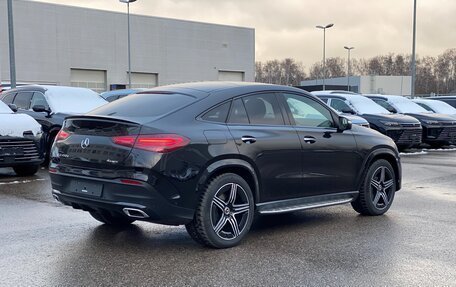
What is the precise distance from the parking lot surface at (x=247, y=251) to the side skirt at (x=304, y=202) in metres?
0.30

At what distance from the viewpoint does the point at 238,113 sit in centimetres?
571

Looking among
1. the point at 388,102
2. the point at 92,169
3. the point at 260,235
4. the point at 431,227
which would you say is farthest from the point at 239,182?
the point at 388,102

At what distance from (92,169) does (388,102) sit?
15.2 meters

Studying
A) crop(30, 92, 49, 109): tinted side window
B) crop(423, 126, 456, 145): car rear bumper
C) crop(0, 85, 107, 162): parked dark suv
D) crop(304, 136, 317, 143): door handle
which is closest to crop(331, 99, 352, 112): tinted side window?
crop(423, 126, 456, 145): car rear bumper

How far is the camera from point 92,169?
5188 millimetres

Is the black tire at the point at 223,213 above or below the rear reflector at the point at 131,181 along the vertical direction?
below

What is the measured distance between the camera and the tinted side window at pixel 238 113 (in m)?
5.64

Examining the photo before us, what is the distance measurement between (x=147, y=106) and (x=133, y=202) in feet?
3.68

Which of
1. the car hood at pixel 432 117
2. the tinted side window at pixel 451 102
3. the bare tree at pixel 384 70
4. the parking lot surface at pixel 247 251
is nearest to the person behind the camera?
the parking lot surface at pixel 247 251

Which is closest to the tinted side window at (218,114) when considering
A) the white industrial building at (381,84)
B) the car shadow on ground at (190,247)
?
the car shadow on ground at (190,247)

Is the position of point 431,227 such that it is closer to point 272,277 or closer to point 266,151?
point 266,151

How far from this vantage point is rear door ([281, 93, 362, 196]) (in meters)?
6.17

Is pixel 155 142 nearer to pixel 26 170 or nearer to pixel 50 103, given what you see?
pixel 26 170

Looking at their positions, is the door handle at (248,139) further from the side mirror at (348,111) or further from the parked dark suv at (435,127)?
the parked dark suv at (435,127)
